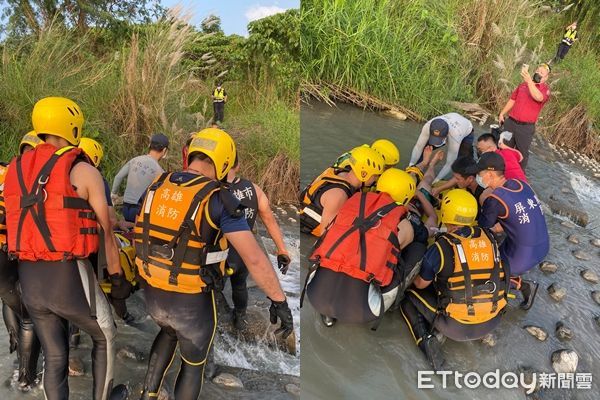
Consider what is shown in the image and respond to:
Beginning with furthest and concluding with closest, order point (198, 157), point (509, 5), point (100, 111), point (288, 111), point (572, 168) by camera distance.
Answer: point (509, 5) → point (572, 168) → point (288, 111) → point (100, 111) → point (198, 157)

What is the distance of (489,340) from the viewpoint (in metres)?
3.55

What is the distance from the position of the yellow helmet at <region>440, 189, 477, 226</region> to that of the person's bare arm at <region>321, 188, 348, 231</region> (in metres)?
0.80

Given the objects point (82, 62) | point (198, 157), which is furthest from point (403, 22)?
point (198, 157)

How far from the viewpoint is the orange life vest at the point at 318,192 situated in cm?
378

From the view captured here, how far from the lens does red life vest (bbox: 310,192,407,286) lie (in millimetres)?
3029

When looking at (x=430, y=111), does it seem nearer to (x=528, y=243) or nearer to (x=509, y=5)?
(x=509, y=5)

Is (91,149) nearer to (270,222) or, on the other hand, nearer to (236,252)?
(236,252)

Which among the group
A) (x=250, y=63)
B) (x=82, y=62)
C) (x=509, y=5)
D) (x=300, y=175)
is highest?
(x=509, y=5)

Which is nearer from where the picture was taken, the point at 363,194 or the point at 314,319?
the point at 363,194

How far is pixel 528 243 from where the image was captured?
11.9ft

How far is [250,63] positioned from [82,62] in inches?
146

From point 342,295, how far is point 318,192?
1059mm

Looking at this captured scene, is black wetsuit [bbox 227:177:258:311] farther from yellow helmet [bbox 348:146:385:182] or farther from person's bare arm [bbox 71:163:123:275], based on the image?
yellow helmet [bbox 348:146:385:182]

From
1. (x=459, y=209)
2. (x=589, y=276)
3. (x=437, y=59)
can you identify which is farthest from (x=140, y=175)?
(x=437, y=59)
